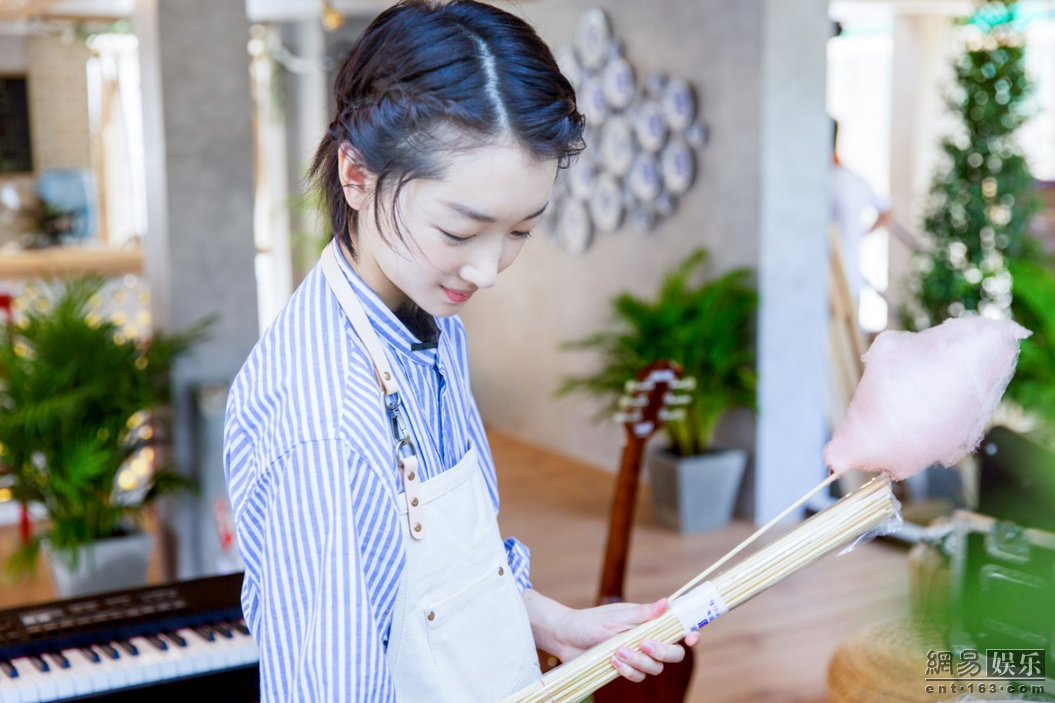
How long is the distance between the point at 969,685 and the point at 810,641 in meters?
2.07

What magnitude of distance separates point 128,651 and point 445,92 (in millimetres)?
1276

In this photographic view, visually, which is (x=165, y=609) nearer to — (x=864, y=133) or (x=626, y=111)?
(x=626, y=111)

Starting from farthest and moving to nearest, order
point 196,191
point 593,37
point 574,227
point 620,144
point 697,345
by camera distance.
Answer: point 574,227
point 593,37
point 620,144
point 697,345
point 196,191

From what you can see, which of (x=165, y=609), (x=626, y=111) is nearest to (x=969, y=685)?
(x=165, y=609)

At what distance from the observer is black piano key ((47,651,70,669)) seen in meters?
1.79

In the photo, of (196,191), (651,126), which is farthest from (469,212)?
(651,126)

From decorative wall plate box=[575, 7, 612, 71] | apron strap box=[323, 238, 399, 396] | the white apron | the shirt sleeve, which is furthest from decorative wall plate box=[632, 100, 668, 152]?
the shirt sleeve

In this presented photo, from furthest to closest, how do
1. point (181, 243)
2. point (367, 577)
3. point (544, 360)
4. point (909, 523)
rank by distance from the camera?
point (544, 360)
point (909, 523)
point (181, 243)
point (367, 577)

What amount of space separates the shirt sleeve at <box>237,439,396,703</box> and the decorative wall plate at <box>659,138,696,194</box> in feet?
14.4

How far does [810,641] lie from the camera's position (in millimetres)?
3736

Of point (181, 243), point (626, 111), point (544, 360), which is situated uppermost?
point (626, 111)

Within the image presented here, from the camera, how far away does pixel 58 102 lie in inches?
409

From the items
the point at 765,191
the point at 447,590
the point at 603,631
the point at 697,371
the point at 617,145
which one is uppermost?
the point at 617,145

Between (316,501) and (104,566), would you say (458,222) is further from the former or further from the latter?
(104,566)
